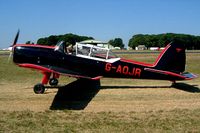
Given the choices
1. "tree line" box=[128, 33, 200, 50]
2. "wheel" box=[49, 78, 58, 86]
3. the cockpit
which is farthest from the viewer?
"tree line" box=[128, 33, 200, 50]

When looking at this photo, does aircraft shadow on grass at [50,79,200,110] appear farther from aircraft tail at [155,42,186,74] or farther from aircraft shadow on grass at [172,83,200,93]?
aircraft tail at [155,42,186,74]

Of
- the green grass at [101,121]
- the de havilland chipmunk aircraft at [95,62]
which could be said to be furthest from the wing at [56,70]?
the green grass at [101,121]

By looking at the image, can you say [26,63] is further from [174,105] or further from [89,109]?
[174,105]

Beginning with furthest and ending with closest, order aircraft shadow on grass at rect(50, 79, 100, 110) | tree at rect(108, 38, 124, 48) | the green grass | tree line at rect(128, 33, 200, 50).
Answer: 1. tree at rect(108, 38, 124, 48)
2. tree line at rect(128, 33, 200, 50)
3. aircraft shadow on grass at rect(50, 79, 100, 110)
4. the green grass

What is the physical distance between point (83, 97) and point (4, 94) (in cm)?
327

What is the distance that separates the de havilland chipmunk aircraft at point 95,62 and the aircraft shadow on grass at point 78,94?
0.74m

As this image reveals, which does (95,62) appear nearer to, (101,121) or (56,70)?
(56,70)

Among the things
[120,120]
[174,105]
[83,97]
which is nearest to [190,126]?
[120,120]

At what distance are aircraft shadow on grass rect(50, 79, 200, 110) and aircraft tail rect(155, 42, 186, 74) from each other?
3.37 ft

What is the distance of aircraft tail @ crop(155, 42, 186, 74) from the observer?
46.1ft

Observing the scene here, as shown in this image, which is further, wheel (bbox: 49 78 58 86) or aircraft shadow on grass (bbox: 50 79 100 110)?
wheel (bbox: 49 78 58 86)

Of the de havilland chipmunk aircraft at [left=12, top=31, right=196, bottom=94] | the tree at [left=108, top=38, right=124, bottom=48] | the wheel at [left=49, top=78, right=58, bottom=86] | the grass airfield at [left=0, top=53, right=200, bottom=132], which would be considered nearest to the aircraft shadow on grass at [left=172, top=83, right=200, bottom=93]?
the grass airfield at [left=0, top=53, right=200, bottom=132]

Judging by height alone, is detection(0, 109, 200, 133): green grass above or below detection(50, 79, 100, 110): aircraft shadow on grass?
above

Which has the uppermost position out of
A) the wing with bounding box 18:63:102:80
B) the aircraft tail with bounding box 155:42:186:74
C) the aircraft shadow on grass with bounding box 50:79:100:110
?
the aircraft tail with bounding box 155:42:186:74
